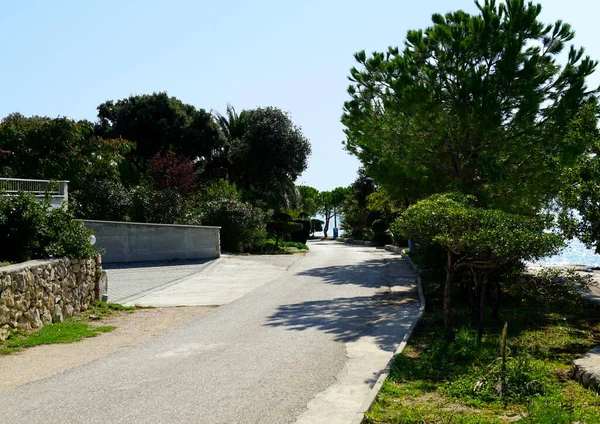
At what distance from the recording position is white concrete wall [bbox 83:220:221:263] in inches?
863

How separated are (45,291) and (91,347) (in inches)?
85.6

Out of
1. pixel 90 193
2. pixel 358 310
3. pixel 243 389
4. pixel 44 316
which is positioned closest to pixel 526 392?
→ pixel 243 389

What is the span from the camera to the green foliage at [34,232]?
11984mm

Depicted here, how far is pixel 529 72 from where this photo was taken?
688 inches

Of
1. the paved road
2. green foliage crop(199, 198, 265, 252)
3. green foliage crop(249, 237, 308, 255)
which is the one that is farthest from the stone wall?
green foliage crop(249, 237, 308, 255)

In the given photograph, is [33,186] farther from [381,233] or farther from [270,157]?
[381,233]

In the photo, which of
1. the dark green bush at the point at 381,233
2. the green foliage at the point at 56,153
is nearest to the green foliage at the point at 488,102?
the green foliage at the point at 56,153

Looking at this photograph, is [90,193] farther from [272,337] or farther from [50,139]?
[272,337]

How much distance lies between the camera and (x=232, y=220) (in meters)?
29.5

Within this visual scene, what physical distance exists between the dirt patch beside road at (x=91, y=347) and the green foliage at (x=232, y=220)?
1567cm

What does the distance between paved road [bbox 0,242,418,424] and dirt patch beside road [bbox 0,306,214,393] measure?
315 millimetres

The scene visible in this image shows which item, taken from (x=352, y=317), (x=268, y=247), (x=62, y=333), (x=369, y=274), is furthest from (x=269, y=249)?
(x=62, y=333)

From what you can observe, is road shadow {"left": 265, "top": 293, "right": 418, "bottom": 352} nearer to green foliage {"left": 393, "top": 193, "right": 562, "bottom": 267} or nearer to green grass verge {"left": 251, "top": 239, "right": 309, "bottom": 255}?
green foliage {"left": 393, "top": 193, "right": 562, "bottom": 267}

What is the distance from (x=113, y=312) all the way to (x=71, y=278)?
4.20 ft
